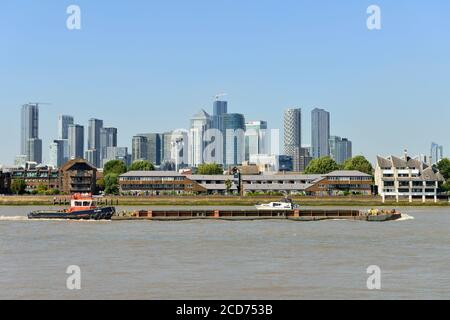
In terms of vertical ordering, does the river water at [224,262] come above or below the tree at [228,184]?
below

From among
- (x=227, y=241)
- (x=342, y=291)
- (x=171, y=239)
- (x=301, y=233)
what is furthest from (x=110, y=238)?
(x=342, y=291)

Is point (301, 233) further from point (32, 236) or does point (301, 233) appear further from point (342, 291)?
point (342, 291)

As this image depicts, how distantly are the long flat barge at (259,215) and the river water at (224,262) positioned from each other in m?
14.8

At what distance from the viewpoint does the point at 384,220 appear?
3772 inches

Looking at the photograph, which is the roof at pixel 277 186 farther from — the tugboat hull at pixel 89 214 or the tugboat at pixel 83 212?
the tugboat hull at pixel 89 214

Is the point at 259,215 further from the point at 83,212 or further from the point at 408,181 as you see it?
the point at 408,181

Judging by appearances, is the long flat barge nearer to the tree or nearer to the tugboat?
the tugboat

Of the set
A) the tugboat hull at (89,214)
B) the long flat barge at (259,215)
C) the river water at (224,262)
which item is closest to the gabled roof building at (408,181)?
the long flat barge at (259,215)

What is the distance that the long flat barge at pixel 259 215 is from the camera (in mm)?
96375

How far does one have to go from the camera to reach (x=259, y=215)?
101312 mm

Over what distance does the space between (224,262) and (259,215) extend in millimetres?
52168

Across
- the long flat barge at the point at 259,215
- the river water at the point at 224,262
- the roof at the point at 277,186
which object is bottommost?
the river water at the point at 224,262
